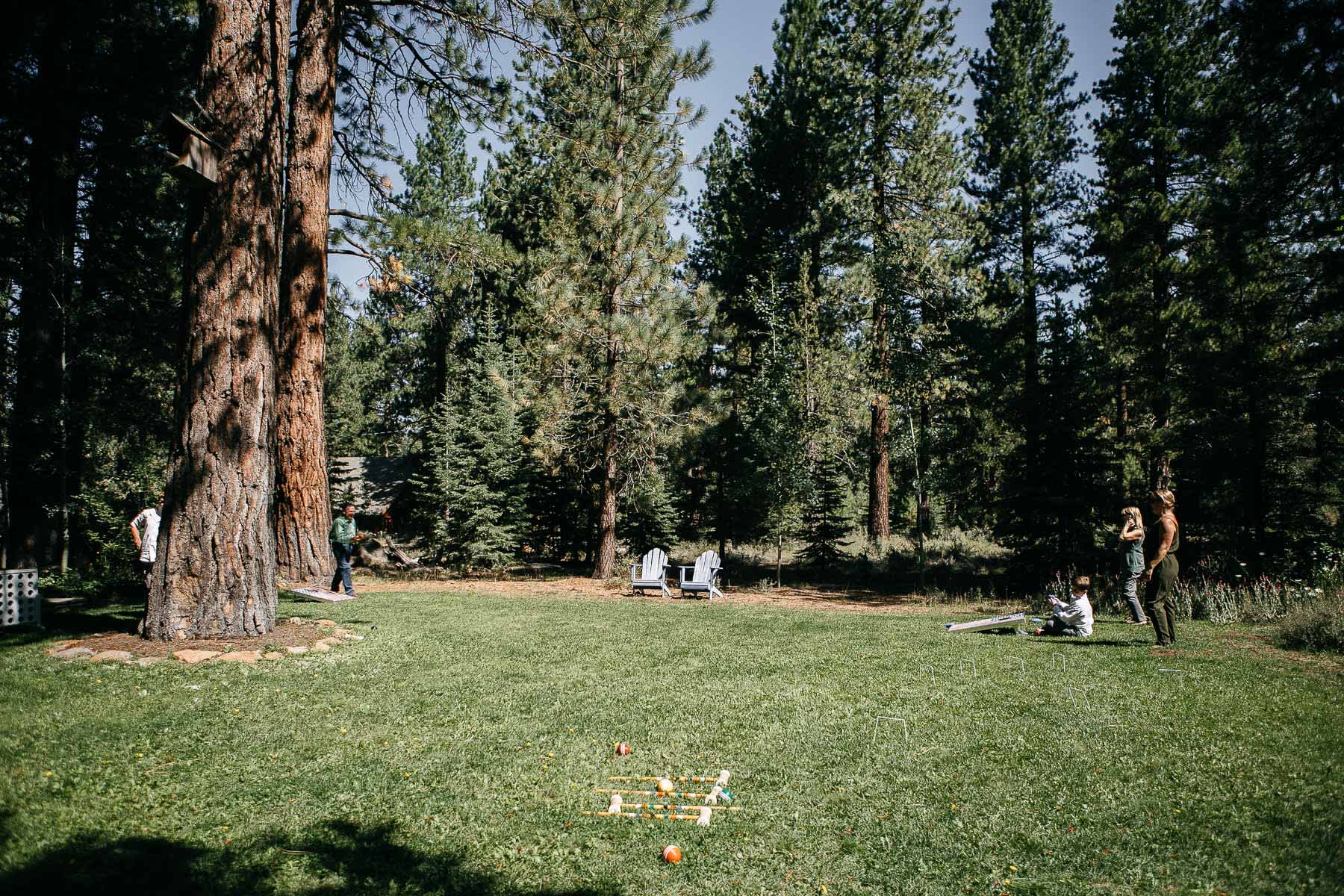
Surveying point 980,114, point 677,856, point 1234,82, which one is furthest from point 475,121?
point 980,114

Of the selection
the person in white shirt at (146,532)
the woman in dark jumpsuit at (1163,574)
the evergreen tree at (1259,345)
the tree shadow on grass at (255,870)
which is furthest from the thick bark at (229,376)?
the evergreen tree at (1259,345)

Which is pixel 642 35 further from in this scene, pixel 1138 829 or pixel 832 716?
pixel 1138 829

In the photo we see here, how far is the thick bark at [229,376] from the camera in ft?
21.4

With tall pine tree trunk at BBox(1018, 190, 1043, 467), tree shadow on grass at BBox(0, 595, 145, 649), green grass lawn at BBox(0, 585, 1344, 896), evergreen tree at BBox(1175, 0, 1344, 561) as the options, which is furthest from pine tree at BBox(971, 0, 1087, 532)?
tree shadow on grass at BBox(0, 595, 145, 649)

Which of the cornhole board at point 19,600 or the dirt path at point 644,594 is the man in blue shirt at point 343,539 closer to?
the dirt path at point 644,594

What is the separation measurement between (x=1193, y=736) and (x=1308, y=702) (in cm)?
189

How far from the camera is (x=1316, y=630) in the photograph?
8633mm

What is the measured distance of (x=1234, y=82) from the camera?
12.9m

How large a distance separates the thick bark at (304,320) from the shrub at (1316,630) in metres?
13.1

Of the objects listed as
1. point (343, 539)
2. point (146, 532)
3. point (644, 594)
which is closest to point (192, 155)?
point (146, 532)

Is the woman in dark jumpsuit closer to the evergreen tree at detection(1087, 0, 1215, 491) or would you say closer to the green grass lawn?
the green grass lawn

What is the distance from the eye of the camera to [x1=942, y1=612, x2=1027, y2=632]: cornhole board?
9.86m

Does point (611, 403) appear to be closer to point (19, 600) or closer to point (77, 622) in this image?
point (77, 622)

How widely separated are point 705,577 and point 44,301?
13552 mm
